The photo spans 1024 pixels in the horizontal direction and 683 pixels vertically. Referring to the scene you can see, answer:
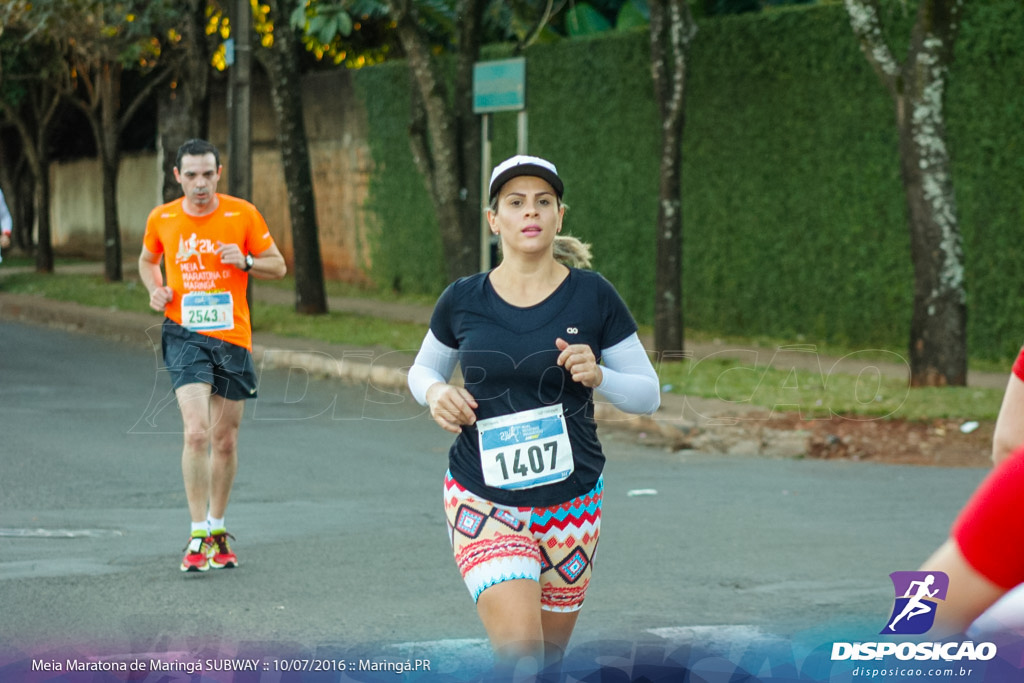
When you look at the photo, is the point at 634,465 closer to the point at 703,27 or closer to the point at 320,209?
the point at 703,27

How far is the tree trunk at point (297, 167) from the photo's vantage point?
67.4ft

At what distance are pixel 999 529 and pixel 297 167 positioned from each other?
65.1ft

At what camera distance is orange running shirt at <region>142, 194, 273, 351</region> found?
7590 mm

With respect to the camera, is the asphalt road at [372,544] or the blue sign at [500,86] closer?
the asphalt road at [372,544]

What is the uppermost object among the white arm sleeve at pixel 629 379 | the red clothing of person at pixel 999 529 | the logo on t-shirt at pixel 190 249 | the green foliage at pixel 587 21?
the green foliage at pixel 587 21

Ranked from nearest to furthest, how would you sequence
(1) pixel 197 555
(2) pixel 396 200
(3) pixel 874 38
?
(1) pixel 197 555
(3) pixel 874 38
(2) pixel 396 200

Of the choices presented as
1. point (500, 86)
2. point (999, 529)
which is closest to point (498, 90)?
point (500, 86)

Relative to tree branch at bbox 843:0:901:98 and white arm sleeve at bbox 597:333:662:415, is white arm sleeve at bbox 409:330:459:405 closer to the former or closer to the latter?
white arm sleeve at bbox 597:333:662:415

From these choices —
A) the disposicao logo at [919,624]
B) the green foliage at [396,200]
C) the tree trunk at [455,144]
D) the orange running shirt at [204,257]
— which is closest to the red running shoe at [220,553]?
the orange running shirt at [204,257]

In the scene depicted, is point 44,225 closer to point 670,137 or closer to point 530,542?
point 670,137

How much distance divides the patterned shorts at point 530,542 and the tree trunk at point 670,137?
35.5 ft

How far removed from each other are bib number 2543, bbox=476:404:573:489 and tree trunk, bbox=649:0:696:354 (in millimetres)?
10755

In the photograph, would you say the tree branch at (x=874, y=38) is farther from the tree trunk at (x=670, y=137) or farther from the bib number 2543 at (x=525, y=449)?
the bib number 2543 at (x=525, y=449)

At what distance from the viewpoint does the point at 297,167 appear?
69.4 feet
